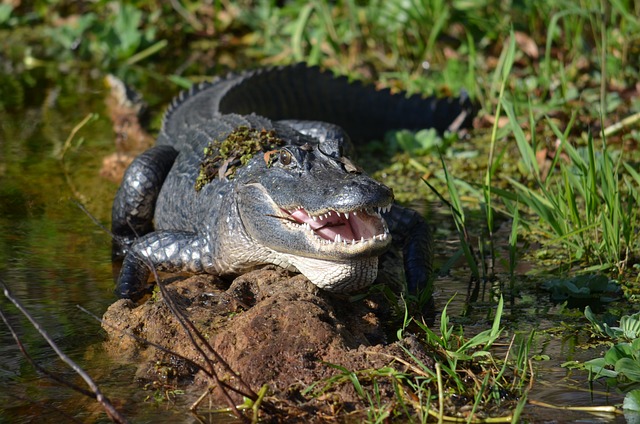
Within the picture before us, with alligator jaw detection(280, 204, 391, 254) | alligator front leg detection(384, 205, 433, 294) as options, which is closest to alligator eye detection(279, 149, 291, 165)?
alligator jaw detection(280, 204, 391, 254)

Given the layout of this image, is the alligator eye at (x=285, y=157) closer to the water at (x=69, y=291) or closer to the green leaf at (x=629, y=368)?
the water at (x=69, y=291)

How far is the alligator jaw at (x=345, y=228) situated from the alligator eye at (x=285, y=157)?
10.4 inches

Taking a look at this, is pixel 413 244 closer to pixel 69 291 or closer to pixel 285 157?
pixel 285 157

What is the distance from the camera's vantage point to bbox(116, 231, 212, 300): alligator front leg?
4.79 metres

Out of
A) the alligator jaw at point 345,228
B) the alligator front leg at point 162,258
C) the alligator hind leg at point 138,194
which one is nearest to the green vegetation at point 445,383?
the alligator jaw at point 345,228

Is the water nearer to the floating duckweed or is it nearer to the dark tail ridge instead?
the floating duckweed

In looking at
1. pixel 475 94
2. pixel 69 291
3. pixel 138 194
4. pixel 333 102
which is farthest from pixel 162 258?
pixel 475 94

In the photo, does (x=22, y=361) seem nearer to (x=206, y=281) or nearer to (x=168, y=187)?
(x=206, y=281)

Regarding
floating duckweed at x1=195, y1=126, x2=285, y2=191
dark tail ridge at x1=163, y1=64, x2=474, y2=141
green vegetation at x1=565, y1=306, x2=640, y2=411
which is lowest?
dark tail ridge at x1=163, y1=64, x2=474, y2=141

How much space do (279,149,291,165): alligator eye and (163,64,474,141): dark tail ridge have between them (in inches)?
101

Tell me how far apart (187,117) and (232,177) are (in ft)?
5.77

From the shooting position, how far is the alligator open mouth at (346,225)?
3.88m

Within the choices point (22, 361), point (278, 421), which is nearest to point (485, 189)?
point (278, 421)

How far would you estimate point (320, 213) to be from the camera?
391cm
